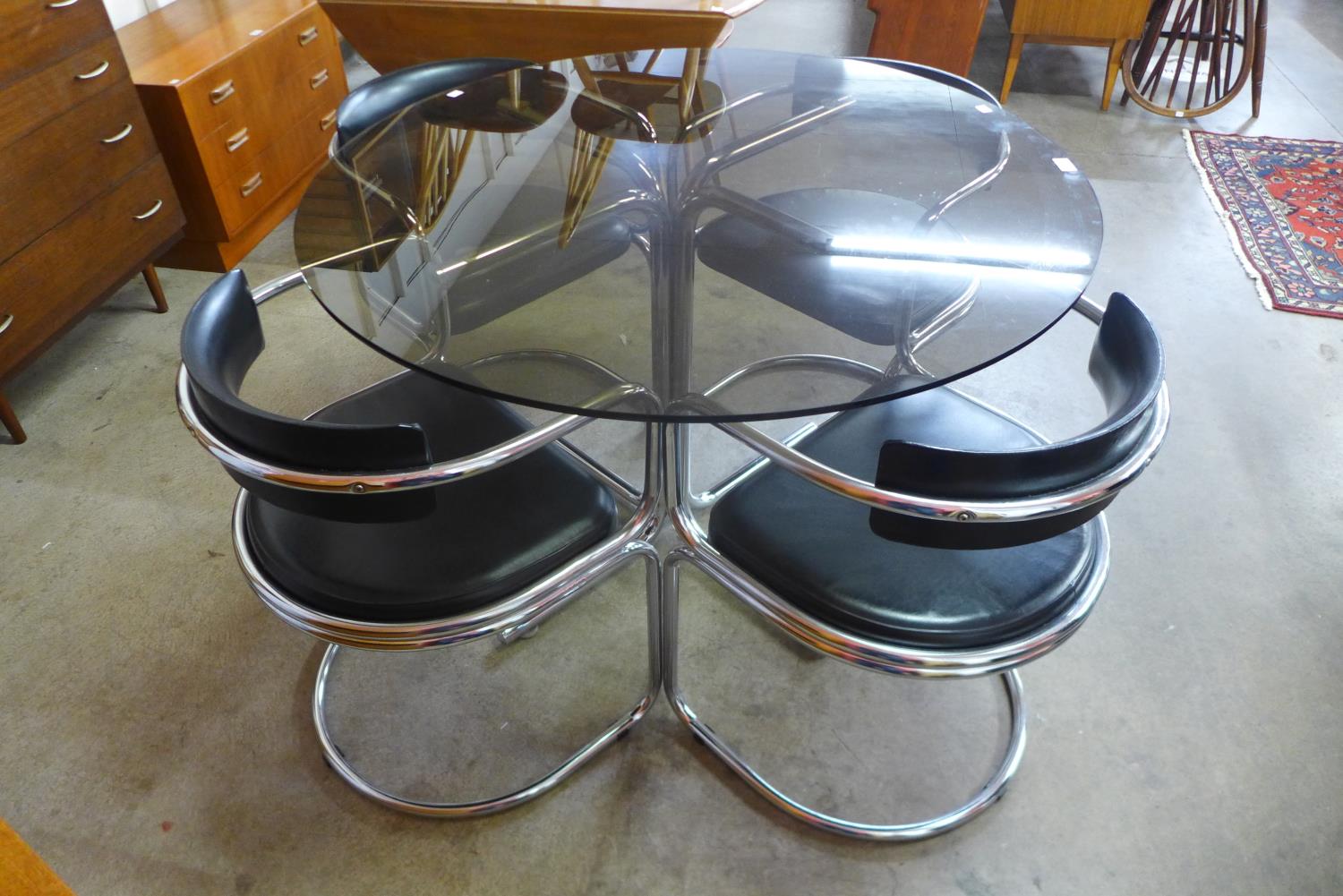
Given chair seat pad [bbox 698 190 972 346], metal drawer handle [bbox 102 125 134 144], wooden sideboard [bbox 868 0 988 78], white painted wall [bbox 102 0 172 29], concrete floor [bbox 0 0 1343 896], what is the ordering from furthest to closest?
wooden sideboard [bbox 868 0 988 78] → white painted wall [bbox 102 0 172 29] → metal drawer handle [bbox 102 125 134 144] → concrete floor [bbox 0 0 1343 896] → chair seat pad [bbox 698 190 972 346]

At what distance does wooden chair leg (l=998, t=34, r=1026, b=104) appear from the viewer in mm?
3566

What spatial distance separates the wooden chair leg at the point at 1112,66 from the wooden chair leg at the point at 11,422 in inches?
149

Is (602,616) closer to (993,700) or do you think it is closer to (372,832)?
(372,832)

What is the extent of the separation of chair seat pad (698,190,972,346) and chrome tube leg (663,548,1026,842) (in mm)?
398

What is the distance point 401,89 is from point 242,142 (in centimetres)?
89

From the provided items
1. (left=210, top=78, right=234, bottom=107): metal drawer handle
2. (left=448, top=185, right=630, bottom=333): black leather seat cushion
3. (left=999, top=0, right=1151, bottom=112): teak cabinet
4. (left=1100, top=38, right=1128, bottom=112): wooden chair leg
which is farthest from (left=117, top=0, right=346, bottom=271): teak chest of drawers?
(left=1100, top=38, right=1128, bottom=112): wooden chair leg

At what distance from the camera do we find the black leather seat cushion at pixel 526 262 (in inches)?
51.0

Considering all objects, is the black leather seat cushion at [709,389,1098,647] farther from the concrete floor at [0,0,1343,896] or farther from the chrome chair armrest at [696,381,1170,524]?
the concrete floor at [0,0,1343,896]

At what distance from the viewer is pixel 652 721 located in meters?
1.57

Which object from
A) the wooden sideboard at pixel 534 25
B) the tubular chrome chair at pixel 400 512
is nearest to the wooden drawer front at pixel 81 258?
the wooden sideboard at pixel 534 25

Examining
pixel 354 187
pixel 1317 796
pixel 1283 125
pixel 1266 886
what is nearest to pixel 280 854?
pixel 354 187

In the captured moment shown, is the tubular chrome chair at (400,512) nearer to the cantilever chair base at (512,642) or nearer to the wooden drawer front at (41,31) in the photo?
the cantilever chair base at (512,642)

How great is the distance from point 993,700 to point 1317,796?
0.50 meters

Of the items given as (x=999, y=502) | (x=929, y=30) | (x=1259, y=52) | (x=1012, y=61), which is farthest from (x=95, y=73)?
(x=1259, y=52)
